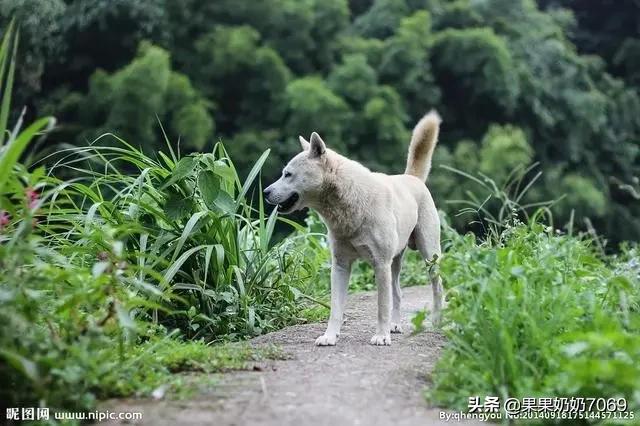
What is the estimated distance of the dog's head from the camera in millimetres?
4332

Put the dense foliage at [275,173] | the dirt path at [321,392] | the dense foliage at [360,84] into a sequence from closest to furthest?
the dirt path at [321,392]
the dense foliage at [275,173]
the dense foliage at [360,84]

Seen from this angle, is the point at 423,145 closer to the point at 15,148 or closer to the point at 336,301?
the point at 336,301

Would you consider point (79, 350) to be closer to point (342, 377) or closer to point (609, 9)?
point (342, 377)

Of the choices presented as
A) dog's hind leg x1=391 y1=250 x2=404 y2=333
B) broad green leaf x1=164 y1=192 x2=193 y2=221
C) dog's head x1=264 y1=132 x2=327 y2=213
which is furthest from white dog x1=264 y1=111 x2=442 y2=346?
broad green leaf x1=164 y1=192 x2=193 y2=221

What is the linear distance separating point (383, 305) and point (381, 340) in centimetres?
20

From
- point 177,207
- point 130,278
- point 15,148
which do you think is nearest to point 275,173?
point 177,207

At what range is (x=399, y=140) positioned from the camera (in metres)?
16.1

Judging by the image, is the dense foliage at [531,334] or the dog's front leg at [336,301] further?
the dog's front leg at [336,301]

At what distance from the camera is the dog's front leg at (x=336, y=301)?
4152mm

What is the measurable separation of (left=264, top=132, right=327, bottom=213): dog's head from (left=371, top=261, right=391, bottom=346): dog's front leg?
1.83 feet

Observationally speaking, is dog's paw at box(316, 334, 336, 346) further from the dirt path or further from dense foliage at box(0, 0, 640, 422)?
dense foliage at box(0, 0, 640, 422)

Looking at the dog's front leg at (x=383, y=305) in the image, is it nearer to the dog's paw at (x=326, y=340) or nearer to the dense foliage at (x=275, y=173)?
the dog's paw at (x=326, y=340)

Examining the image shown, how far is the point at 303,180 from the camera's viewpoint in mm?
4340

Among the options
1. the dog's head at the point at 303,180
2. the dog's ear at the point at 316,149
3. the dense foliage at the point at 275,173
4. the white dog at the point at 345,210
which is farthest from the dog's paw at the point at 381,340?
the dog's ear at the point at 316,149
